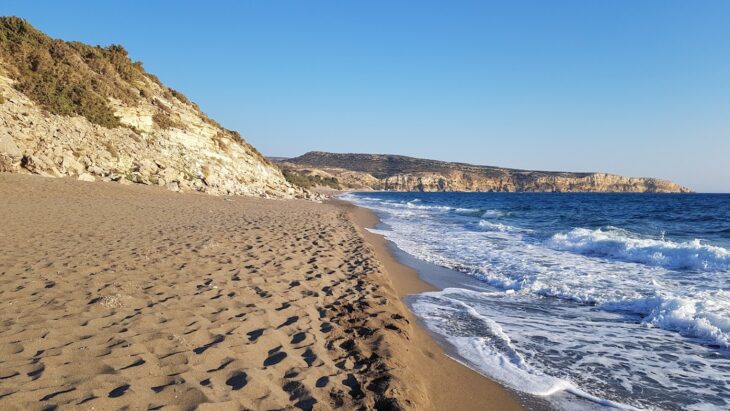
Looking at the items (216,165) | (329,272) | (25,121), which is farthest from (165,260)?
(216,165)

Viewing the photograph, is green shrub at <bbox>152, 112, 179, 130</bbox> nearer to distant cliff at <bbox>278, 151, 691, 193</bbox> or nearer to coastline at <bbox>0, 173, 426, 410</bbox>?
coastline at <bbox>0, 173, 426, 410</bbox>

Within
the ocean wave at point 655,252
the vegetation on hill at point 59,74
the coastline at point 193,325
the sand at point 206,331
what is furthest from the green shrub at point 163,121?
the ocean wave at point 655,252

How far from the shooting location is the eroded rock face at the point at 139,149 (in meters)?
16.5

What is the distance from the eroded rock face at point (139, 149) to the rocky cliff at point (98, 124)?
0.05 m

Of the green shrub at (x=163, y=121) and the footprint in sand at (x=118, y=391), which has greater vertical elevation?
the green shrub at (x=163, y=121)

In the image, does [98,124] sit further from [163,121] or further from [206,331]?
[206,331]

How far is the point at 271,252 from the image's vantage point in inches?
316

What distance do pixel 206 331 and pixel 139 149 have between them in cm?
2148

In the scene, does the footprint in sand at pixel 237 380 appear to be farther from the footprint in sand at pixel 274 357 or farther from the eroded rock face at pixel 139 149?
the eroded rock face at pixel 139 149

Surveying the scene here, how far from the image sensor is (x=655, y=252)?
1161 centimetres

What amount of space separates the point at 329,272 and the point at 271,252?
5.58 feet

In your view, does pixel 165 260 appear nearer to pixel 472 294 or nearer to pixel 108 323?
pixel 108 323

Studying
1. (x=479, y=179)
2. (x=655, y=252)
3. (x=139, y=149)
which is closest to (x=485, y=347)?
(x=655, y=252)

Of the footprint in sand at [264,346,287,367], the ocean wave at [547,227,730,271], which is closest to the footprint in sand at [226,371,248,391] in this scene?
the footprint in sand at [264,346,287,367]
